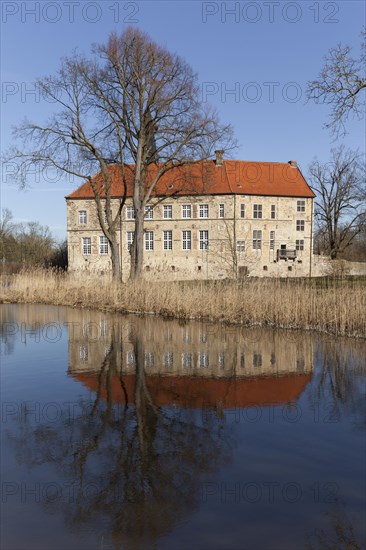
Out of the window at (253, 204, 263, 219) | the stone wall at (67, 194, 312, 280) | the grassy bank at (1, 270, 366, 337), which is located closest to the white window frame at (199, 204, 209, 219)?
the stone wall at (67, 194, 312, 280)

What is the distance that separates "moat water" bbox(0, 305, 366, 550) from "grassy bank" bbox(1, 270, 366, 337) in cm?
308

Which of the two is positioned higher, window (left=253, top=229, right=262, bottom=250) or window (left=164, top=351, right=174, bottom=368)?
window (left=253, top=229, right=262, bottom=250)

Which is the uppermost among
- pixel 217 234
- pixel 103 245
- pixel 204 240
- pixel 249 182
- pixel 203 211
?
pixel 249 182

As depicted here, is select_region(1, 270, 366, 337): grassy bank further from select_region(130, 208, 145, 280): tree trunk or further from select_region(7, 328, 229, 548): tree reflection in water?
select_region(7, 328, 229, 548): tree reflection in water

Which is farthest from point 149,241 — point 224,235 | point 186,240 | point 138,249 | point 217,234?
point 138,249

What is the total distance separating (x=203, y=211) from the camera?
4938 centimetres

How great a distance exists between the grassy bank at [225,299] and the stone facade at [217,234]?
2618 centimetres

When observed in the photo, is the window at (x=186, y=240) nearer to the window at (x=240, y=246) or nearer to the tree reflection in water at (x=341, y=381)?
the window at (x=240, y=246)

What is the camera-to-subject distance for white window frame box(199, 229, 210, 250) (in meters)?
48.8

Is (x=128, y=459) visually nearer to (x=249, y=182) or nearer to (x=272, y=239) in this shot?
(x=272, y=239)

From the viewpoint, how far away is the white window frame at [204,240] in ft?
160

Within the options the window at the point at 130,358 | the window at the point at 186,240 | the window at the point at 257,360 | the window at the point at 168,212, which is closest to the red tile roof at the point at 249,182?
the window at the point at 168,212

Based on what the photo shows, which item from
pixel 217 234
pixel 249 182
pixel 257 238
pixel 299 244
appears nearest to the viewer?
pixel 217 234

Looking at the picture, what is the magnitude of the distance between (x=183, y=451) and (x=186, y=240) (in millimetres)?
44871
